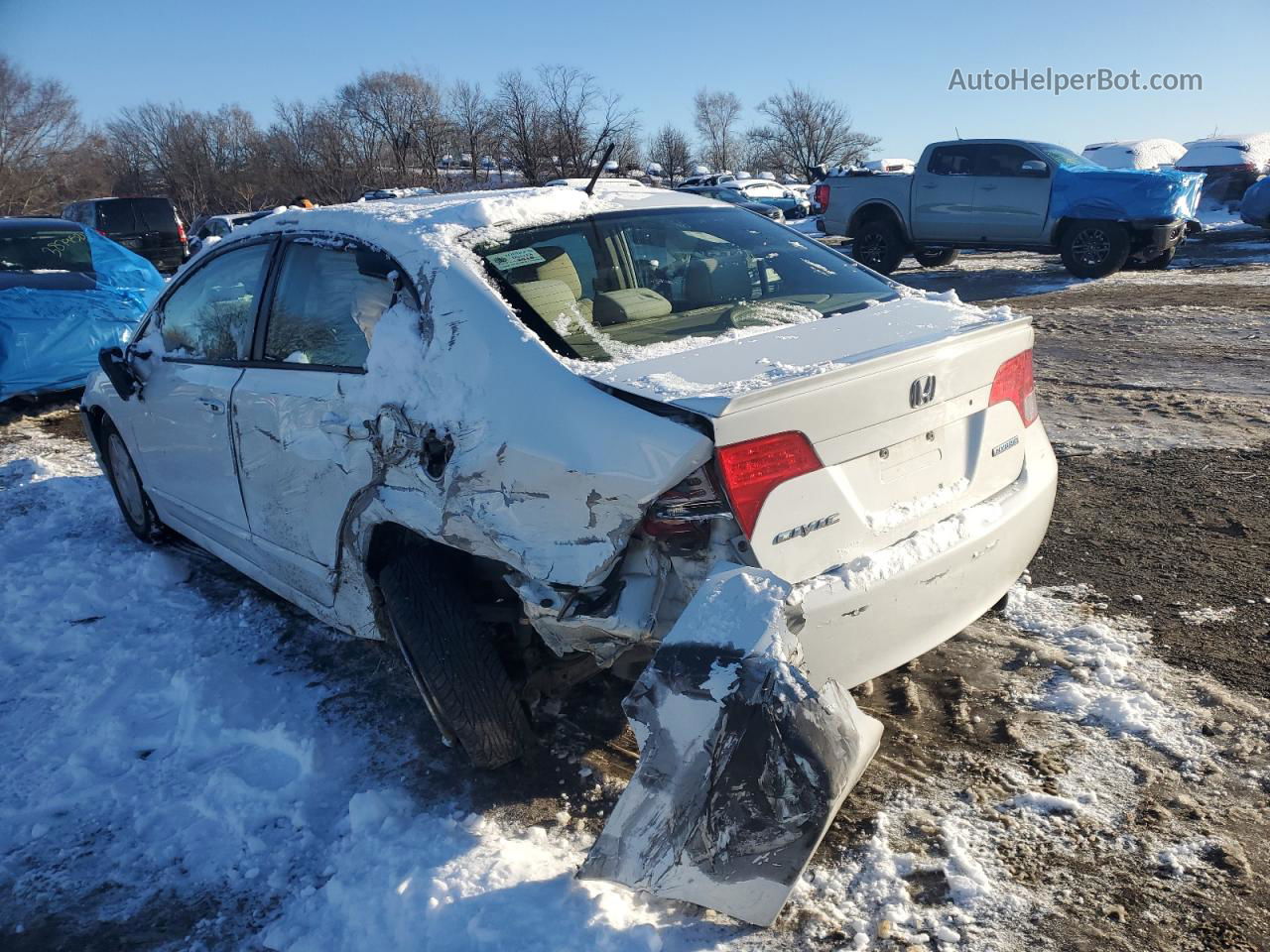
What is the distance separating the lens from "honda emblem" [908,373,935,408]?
241 cm

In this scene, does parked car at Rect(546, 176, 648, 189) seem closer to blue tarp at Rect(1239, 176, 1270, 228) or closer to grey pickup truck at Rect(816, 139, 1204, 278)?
grey pickup truck at Rect(816, 139, 1204, 278)

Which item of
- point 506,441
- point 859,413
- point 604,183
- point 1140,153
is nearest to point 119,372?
point 604,183

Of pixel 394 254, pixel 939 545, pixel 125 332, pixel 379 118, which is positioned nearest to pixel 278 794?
pixel 394 254

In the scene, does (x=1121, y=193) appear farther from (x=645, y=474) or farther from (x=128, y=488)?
(x=645, y=474)

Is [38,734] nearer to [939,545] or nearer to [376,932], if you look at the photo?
[376,932]

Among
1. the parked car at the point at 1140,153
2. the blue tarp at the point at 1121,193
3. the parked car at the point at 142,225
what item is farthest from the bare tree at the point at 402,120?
the parked car at the point at 1140,153

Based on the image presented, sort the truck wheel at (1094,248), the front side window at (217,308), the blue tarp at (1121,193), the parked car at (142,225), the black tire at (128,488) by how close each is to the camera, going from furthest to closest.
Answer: the parked car at (142,225) < the truck wheel at (1094,248) < the blue tarp at (1121,193) < the black tire at (128,488) < the front side window at (217,308)

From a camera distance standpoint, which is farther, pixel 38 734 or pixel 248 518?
pixel 248 518

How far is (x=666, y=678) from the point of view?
6.55ft

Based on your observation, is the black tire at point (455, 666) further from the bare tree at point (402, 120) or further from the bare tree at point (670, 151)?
the bare tree at point (670, 151)

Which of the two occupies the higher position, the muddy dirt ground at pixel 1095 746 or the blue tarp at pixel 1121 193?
the blue tarp at pixel 1121 193

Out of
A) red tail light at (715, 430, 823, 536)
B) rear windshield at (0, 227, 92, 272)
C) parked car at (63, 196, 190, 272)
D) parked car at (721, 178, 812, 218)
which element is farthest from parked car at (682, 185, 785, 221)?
red tail light at (715, 430, 823, 536)

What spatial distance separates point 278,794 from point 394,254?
5.34 feet

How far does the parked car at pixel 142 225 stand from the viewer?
17.3 meters
